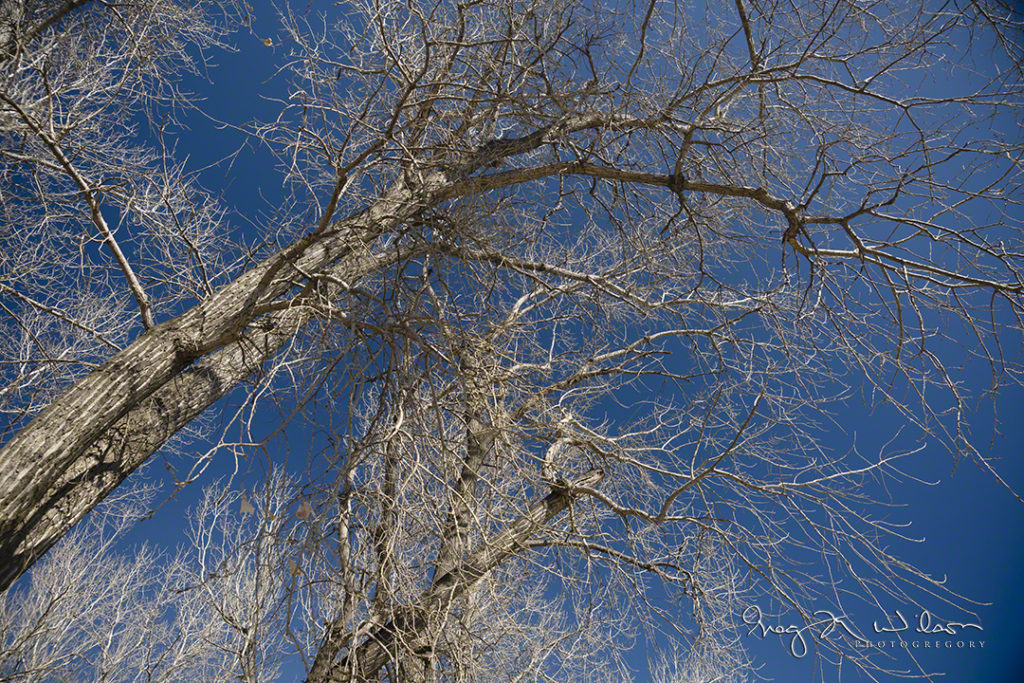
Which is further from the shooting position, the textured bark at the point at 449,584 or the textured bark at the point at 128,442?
the textured bark at the point at 128,442

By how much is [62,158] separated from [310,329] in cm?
229

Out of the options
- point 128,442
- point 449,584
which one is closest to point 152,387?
point 128,442

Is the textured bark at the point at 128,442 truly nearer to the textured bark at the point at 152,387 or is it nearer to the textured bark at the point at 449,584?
the textured bark at the point at 152,387

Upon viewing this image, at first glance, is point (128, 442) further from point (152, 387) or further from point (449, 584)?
point (449, 584)

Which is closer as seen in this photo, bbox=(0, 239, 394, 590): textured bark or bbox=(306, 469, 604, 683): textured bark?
bbox=(306, 469, 604, 683): textured bark

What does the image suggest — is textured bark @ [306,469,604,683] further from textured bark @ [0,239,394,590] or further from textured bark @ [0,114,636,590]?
textured bark @ [0,114,636,590]

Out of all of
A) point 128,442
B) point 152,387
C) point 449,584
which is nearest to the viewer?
point 152,387

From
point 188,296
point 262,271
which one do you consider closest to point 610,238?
point 262,271

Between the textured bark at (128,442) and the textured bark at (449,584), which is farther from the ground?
the textured bark at (128,442)

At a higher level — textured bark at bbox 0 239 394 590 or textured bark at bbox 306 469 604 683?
textured bark at bbox 0 239 394 590

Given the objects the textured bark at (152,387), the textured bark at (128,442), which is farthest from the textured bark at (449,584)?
the textured bark at (152,387)

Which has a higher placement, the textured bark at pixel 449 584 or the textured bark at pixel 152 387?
the textured bark at pixel 152 387

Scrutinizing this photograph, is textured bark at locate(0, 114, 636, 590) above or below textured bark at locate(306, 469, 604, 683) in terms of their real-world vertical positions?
above

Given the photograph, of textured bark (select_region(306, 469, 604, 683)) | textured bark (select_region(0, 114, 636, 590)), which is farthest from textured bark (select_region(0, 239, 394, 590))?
textured bark (select_region(306, 469, 604, 683))
